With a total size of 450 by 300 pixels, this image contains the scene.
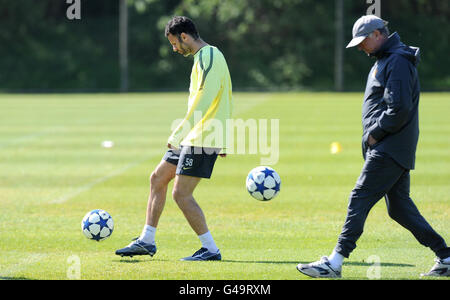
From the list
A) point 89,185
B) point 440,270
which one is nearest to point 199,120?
point 440,270

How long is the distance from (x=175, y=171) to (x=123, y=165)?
773 cm

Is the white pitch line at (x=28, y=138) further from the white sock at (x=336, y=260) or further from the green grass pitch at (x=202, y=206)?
the white sock at (x=336, y=260)

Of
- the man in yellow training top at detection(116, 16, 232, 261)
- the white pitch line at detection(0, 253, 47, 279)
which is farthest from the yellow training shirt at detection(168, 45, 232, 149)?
the white pitch line at detection(0, 253, 47, 279)

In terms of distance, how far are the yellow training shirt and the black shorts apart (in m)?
0.06

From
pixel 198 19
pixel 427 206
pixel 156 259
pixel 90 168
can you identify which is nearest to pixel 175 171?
pixel 156 259

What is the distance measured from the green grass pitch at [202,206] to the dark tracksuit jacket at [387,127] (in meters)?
0.60

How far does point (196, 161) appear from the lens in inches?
295

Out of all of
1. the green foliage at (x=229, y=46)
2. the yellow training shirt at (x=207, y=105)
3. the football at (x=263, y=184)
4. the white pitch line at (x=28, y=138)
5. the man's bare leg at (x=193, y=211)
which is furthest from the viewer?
the green foliage at (x=229, y=46)

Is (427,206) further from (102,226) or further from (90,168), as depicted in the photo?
(90,168)

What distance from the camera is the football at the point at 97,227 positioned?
8.27 m

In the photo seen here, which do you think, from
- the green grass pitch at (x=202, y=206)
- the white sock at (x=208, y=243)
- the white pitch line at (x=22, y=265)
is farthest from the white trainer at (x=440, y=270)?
the white pitch line at (x=22, y=265)

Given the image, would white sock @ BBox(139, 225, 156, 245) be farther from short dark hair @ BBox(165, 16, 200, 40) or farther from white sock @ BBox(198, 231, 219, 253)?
short dark hair @ BBox(165, 16, 200, 40)
